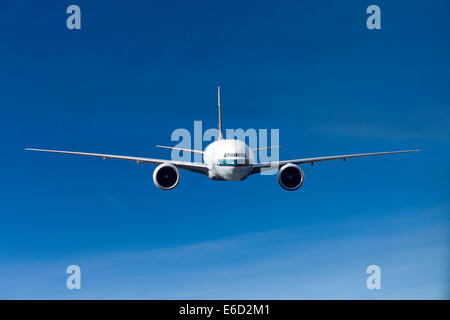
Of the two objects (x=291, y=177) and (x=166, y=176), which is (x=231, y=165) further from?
(x=166, y=176)

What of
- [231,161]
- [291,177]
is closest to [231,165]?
[231,161]

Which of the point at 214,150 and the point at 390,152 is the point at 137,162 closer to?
the point at 214,150

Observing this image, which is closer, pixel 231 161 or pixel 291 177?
pixel 231 161

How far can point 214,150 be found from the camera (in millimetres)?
35500

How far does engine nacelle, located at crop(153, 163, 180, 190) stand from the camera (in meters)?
33.2

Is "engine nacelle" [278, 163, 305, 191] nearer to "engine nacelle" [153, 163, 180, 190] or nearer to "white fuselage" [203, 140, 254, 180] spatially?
"white fuselage" [203, 140, 254, 180]

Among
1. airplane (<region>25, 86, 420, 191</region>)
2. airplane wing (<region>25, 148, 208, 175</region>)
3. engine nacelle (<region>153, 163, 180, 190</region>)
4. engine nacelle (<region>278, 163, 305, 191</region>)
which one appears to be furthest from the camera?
airplane wing (<region>25, 148, 208, 175</region>)

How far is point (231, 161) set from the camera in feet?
110

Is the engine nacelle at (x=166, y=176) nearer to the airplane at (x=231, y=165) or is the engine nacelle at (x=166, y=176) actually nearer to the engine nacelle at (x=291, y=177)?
the airplane at (x=231, y=165)

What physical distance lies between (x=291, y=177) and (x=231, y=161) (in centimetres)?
491

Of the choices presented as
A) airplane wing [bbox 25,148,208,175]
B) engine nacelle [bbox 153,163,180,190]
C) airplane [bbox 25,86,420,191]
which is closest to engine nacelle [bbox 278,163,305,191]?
airplane [bbox 25,86,420,191]

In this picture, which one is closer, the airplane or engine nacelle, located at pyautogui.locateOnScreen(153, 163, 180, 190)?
engine nacelle, located at pyautogui.locateOnScreen(153, 163, 180, 190)

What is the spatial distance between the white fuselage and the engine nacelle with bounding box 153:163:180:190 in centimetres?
323
